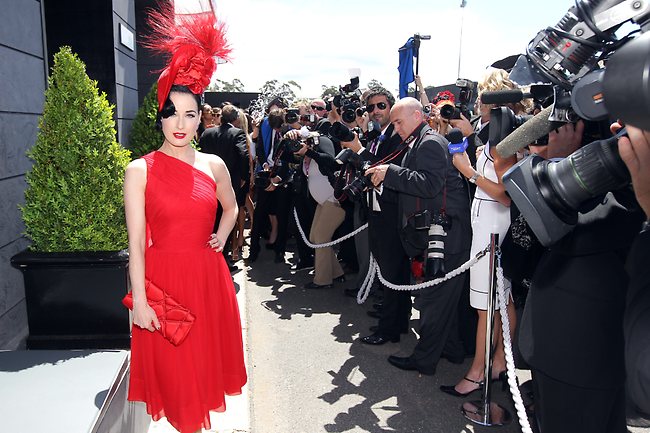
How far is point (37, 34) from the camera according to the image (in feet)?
14.8

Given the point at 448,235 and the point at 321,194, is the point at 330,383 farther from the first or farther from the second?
the point at 321,194

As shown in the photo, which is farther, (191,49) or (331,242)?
(331,242)

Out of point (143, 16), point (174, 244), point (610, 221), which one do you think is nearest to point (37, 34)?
point (174, 244)

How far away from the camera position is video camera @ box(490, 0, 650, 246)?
1592 mm

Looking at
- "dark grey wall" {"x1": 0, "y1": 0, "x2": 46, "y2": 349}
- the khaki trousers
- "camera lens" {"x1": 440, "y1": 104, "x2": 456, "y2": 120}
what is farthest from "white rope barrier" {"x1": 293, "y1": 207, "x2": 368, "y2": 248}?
"dark grey wall" {"x1": 0, "y1": 0, "x2": 46, "y2": 349}

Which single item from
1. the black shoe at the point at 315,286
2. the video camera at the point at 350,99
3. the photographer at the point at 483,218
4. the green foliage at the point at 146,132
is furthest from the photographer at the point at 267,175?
the photographer at the point at 483,218

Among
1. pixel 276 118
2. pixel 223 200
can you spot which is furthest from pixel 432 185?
pixel 276 118

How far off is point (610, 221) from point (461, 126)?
2042mm

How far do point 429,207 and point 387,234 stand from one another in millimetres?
764

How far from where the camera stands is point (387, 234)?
4879mm

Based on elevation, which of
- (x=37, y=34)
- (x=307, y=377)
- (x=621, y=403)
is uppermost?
(x=37, y=34)

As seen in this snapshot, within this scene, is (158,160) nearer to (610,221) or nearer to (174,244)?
(174,244)

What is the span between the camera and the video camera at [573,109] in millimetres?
1592

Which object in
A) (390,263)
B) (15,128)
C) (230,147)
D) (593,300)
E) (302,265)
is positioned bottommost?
(302,265)
